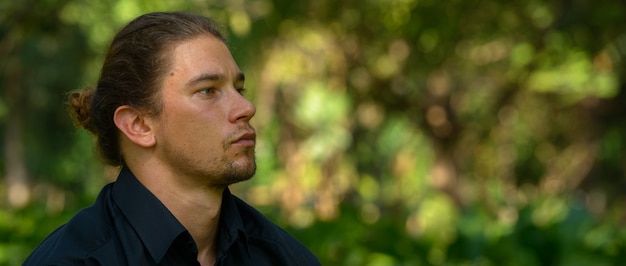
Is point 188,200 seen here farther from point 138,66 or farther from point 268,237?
point 138,66

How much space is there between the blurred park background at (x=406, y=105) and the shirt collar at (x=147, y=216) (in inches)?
152

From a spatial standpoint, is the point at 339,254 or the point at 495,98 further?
the point at 495,98

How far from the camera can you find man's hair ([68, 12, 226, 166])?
2.98 m

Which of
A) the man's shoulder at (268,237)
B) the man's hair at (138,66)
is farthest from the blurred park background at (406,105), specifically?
the man's hair at (138,66)

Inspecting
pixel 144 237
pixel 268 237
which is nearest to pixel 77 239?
pixel 144 237

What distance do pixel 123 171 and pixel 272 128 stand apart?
72.9ft

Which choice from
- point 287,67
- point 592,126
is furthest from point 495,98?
point 287,67

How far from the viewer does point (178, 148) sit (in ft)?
9.62

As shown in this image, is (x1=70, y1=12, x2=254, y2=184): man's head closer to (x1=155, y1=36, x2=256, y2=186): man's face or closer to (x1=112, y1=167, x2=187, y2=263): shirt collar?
(x1=155, y1=36, x2=256, y2=186): man's face

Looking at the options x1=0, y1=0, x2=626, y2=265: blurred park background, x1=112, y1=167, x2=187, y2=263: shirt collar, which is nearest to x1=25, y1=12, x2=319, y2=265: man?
x1=112, y1=167, x2=187, y2=263: shirt collar

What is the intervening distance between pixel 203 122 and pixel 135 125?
201 mm

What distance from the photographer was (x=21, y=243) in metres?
6.92

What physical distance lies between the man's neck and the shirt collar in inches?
1.0

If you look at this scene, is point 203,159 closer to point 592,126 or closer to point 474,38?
point 474,38
